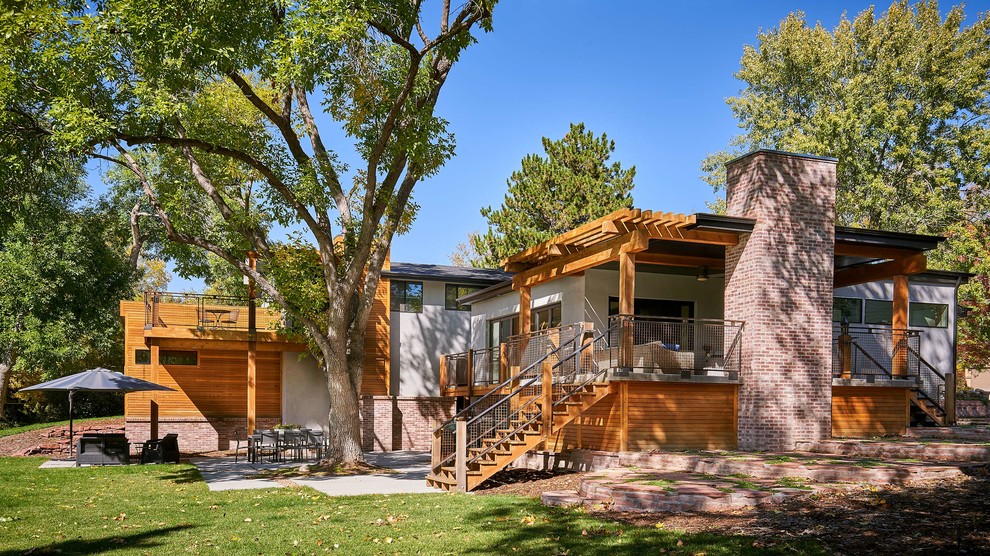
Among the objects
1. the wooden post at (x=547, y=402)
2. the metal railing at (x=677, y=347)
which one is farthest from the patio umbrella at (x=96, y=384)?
the metal railing at (x=677, y=347)

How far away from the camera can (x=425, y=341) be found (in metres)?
27.5

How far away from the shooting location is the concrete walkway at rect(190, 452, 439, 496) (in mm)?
14305

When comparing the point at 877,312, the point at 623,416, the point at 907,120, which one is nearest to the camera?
the point at 623,416

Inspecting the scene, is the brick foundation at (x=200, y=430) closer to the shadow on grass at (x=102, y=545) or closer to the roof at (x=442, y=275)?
the roof at (x=442, y=275)

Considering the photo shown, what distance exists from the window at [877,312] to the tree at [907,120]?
10.1m

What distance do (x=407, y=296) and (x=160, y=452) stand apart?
9.42 metres

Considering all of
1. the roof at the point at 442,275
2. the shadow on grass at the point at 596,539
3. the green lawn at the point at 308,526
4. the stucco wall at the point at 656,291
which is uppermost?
the roof at the point at 442,275

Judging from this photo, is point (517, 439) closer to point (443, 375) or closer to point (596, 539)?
point (596, 539)

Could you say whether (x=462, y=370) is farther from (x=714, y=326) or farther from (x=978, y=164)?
(x=978, y=164)

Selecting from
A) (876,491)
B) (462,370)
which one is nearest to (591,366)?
(876,491)

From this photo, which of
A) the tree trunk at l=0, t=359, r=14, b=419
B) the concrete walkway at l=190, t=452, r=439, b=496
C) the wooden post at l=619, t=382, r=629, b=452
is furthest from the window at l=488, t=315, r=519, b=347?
the tree trunk at l=0, t=359, r=14, b=419

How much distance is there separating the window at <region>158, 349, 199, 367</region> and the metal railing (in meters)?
15.9

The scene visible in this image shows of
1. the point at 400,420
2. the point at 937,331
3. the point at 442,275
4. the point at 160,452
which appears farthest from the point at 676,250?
the point at 160,452

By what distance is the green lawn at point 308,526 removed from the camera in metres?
8.42
